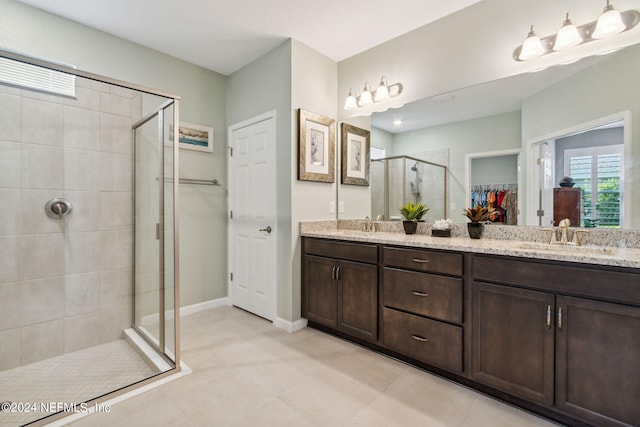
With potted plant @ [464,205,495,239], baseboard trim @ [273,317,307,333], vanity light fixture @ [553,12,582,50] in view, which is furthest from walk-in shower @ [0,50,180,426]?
vanity light fixture @ [553,12,582,50]

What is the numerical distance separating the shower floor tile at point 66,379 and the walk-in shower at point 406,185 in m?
2.30

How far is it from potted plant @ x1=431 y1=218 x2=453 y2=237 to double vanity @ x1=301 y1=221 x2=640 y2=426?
0.11 meters

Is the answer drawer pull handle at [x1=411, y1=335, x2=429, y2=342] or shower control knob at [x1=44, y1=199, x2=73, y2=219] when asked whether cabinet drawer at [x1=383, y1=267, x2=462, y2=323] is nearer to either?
drawer pull handle at [x1=411, y1=335, x2=429, y2=342]

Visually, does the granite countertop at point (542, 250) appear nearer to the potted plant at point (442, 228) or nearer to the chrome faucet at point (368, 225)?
the potted plant at point (442, 228)

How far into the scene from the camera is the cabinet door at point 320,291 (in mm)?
2549

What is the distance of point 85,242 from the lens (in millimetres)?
2324

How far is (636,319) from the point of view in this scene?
1.30 m

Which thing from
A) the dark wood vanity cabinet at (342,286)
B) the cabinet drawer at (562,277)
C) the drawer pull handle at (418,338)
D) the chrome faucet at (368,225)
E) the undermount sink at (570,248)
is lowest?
the drawer pull handle at (418,338)

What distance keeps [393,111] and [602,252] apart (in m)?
1.84

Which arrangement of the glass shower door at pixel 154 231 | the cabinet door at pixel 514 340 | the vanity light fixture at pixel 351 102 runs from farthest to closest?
the vanity light fixture at pixel 351 102, the glass shower door at pixel 154 231, the cabinet door at pixel 514 340

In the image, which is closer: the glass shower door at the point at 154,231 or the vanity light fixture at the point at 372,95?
the glass shower door at the point at 154,231

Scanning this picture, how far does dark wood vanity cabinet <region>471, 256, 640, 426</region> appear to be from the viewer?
133 centimetres

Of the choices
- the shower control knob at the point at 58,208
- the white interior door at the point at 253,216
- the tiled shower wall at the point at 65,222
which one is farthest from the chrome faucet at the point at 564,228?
the shower control knob at the point at 58,208

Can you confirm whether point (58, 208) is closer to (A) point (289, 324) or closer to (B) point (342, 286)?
(A) point (289, 324)
